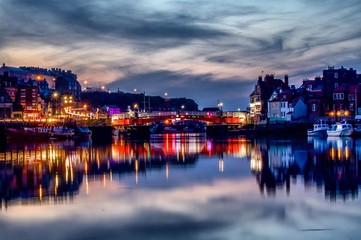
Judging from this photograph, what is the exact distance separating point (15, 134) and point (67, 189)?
75083 millimetres

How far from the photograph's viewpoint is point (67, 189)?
29.9 metres

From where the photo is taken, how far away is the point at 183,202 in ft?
83.4

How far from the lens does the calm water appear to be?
19.6m

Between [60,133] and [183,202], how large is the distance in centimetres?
8001

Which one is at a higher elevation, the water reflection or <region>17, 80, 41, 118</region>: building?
<region>17, 80, 41, 118</region>: building

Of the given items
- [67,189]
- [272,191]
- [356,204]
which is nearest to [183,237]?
[356,204]

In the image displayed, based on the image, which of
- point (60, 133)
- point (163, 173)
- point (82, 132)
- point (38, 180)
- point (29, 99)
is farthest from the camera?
point (29, 99)

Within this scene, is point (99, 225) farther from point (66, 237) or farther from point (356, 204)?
point (356, 204)

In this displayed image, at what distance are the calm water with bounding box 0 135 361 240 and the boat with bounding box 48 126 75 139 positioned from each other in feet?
197

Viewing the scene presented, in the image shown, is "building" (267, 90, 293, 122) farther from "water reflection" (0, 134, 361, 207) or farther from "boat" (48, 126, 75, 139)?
"water reflection" (0, 134, 361, 207)

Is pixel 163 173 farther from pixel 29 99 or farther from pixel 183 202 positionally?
pixel 29 99

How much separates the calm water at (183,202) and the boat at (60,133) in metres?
60.1

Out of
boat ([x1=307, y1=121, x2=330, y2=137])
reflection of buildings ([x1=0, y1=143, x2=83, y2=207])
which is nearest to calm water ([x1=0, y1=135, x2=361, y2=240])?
reflection of buildings ([x1=0, y1=143, x2=83, y2=207])

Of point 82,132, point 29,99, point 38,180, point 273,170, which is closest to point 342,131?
point 82,132
